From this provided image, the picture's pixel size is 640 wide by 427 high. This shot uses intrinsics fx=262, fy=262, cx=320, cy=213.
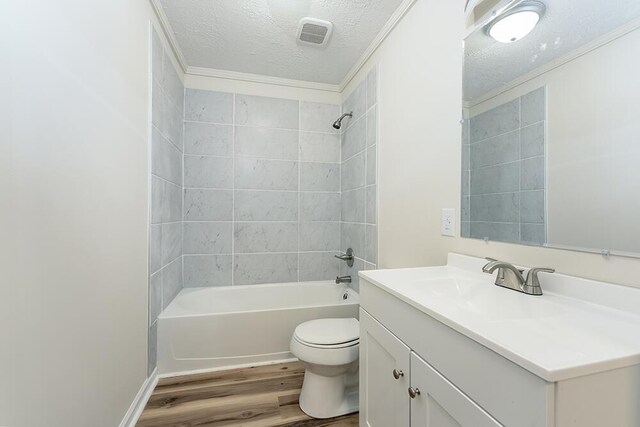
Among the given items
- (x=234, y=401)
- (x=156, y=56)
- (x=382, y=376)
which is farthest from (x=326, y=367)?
(x=156, y=56)

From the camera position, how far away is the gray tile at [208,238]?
236cm

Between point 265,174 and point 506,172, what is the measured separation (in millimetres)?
1950

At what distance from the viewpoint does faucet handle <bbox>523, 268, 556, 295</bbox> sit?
32.9 inches

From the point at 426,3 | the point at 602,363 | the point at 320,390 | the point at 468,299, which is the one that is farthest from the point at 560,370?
the point at 426,3

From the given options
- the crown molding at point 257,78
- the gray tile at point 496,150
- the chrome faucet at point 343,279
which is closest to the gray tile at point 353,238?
the chrome faucet at point 343,279

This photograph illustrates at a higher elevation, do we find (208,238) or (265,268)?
(208,238)

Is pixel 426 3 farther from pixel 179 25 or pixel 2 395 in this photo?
pixel 2 395

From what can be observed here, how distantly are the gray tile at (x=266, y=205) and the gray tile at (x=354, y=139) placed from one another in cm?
65

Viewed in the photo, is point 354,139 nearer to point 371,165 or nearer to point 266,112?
point 371,165

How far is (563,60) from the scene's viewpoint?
33.5 inches

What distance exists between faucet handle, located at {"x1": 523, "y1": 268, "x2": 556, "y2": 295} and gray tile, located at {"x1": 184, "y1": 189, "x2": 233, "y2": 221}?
220cm

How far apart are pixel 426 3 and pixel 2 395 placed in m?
2.20

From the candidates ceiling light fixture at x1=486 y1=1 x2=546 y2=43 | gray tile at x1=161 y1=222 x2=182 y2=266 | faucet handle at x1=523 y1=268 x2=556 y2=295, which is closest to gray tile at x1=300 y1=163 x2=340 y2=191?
gray tile at x1=161 y1=222 x2=182 y2=266

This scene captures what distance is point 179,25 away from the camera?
1783 millimetres
